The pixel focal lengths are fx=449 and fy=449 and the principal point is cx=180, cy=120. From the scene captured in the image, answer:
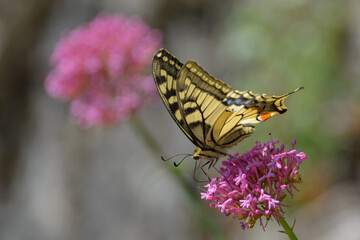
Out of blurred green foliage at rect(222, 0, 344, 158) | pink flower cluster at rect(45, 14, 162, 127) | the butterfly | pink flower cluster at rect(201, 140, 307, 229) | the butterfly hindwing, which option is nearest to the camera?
pink flower cluster at rect(201, 140, 307, 229)

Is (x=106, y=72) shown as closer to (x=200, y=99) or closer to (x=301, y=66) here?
(x=200, y=99)

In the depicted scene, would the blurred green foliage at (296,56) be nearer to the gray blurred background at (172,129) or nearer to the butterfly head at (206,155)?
the gray blurred background at (172,129)

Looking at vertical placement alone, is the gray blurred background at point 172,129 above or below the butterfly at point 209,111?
above

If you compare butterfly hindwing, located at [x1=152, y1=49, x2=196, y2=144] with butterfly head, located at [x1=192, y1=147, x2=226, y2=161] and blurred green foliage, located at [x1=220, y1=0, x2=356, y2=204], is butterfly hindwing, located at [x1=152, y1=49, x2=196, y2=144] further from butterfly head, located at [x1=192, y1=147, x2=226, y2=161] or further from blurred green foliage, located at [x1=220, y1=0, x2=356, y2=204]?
blurred green foliage, located at [x1=220, y1=0, x2=356, y2=204]

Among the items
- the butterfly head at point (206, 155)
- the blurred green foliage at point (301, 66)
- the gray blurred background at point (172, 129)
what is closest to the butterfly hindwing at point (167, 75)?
the butterfly head at point (206, 155)

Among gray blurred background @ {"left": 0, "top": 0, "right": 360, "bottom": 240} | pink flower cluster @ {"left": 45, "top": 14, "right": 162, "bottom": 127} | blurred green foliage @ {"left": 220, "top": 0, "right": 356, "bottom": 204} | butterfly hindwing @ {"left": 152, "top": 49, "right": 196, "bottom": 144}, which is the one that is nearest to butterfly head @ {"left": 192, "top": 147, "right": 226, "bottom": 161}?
butterfly hindwing @ {"left": 152, "top": 49, "right": 196, "bottom": 144}

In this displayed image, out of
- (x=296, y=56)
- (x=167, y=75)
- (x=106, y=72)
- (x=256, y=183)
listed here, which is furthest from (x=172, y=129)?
(x=256, y=183)
